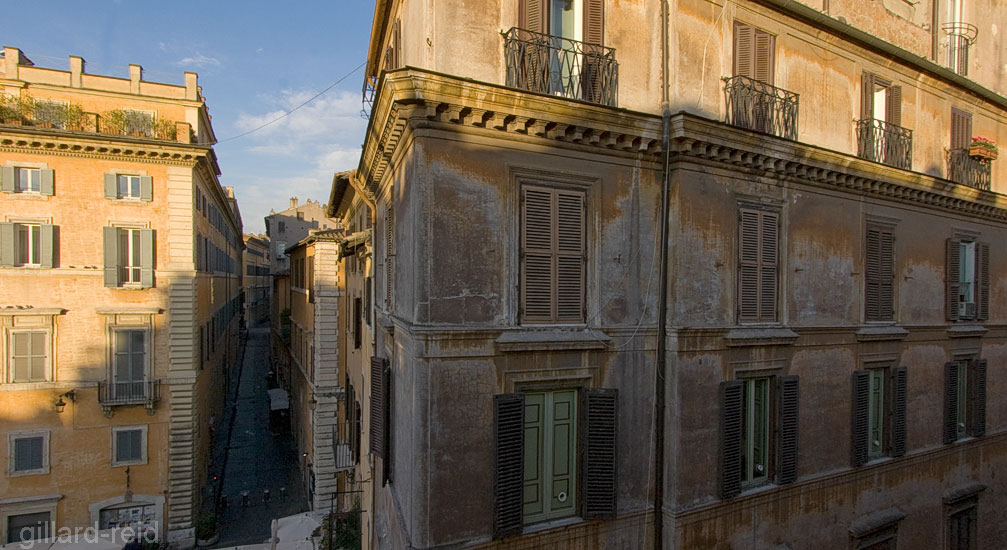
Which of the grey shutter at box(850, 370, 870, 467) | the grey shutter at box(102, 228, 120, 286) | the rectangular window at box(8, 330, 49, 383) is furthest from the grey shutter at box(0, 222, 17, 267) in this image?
the grey shutter at box(850, 370, 870, 467)

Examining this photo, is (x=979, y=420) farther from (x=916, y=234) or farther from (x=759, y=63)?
(x=759, y=63)

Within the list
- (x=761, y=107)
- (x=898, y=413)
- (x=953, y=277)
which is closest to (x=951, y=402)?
(x=898, y=413)

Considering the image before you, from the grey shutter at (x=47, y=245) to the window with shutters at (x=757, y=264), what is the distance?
22.6 metres

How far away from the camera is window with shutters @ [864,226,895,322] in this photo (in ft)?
35.6

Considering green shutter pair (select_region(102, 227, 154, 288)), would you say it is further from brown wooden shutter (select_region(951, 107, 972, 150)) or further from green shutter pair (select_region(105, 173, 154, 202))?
brown wooden shutter (select_region(951, 107, 972, 150))

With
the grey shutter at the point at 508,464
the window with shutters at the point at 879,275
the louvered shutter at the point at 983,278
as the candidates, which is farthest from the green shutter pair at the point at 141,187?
the louvered shutter at the point at 983,278

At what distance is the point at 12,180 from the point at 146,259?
488 cm

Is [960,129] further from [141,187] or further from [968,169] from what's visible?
[141,187]

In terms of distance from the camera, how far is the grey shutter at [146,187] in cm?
2030

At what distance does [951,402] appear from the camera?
41.3 feet

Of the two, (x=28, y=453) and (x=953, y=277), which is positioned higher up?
(x=953, y=277)

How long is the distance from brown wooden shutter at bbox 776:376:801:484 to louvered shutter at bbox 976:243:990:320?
790cm

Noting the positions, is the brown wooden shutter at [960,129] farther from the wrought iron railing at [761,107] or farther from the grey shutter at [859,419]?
the grey shutter at [859,419]

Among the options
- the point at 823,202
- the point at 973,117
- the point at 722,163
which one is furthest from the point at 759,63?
the point at 973,117
